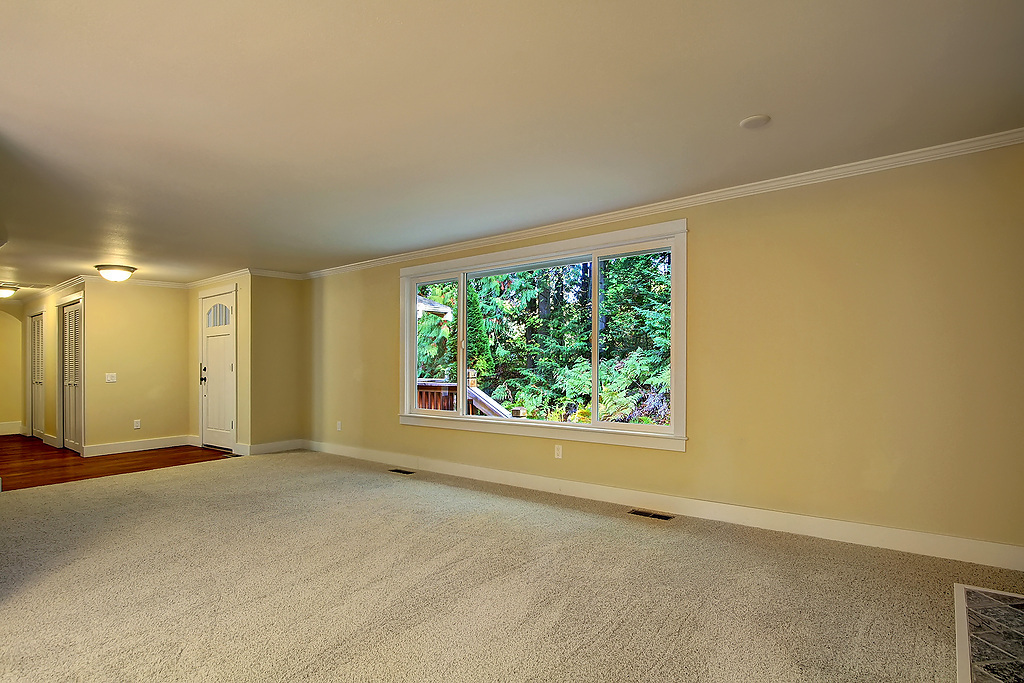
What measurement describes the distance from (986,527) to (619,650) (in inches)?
93.0

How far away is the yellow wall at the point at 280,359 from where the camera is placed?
23.8ft

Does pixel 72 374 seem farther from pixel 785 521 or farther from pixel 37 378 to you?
pixel 785 521

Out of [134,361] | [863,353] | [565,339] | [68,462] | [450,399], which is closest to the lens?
[863,353]

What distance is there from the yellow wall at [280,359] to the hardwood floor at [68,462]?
2.44 feet

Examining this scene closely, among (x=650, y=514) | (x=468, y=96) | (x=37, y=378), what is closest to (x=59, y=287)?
(x=37, y=378)

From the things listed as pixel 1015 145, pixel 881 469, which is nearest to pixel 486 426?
pixel 881 469

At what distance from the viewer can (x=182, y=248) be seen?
588cm

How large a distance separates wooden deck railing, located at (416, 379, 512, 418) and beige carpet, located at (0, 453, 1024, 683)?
4.14 feet

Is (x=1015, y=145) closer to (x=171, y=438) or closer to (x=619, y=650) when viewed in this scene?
(x=619, y=650)

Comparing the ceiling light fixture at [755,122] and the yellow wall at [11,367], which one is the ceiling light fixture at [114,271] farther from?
the ceiling light fixture at [755,122]

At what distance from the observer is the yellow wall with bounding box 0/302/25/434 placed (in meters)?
9.70

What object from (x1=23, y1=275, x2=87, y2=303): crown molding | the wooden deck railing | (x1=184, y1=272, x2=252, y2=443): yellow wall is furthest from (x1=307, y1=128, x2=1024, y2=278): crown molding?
(x1=23, y1=275, x2=87, y2=303): crown molding

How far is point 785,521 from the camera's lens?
12.2ft

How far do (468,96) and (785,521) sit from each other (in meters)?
3.29
